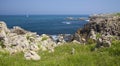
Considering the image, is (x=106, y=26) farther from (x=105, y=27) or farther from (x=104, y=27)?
(x=104, y=27)

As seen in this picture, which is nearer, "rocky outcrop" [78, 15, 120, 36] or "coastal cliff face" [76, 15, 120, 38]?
"coastal cliff face" [76, 15, 120, 38]

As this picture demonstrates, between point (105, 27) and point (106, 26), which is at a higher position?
point (106, 26)

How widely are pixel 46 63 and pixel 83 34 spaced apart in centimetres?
3502

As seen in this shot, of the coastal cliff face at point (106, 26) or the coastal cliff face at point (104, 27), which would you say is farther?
the coastal cliff face at point (106, 26)

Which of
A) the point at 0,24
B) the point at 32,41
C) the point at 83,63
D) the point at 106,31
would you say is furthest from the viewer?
the point at 106,31

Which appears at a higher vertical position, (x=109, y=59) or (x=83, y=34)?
(x=109, y=59)

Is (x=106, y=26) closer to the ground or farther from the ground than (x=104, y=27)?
farther from the ground

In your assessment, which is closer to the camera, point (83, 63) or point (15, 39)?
point (83, 63)

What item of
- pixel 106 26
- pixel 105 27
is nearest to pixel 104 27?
pixel 105 27

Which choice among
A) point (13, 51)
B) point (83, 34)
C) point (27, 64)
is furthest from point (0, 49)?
point (83, 34)

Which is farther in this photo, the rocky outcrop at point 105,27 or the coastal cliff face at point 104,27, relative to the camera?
the rocky outcrop at point 105,27

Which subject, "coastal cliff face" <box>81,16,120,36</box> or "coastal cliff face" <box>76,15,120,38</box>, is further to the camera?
"coastal cliff face" <box>81,16,120,36</box>

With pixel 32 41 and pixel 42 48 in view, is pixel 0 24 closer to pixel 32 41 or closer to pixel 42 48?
pixel 32 41

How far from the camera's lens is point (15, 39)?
3030 centimetres
